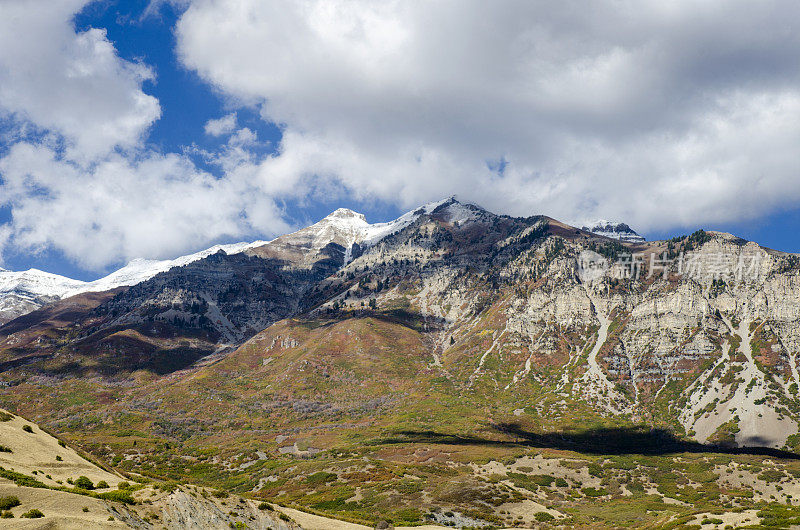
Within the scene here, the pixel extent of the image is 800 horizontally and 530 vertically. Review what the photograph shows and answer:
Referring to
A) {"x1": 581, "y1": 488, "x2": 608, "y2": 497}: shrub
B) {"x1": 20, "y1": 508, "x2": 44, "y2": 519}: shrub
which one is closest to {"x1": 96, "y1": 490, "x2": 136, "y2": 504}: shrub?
{"x1": 20, "y1": 508, "x2": 44, "y2": 519}: shrub

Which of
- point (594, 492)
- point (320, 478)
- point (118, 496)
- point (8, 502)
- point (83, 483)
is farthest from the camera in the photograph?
point (594, 492)

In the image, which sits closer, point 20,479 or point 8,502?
point 8,502

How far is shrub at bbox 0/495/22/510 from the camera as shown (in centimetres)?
2757

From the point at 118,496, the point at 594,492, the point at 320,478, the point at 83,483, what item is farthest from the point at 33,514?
the point at 594,492

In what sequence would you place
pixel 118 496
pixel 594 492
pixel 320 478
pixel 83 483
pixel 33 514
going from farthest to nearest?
pixel 594 492
pixel 320 478
pixel 83 483
pixel 118 496
pixel 33 514

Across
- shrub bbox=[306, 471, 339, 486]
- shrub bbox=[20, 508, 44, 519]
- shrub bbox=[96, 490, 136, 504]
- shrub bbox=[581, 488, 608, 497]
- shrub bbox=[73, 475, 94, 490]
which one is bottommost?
shrub bbox=[581, 488, 608, 497]

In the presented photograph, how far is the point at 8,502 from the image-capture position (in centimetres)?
2791

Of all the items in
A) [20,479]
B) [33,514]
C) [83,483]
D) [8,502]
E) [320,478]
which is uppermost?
[8,502]

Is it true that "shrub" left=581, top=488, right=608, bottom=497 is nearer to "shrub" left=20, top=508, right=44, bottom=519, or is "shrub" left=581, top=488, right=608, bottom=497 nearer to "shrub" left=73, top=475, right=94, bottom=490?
"shrub" left=73, top=475, right=94, bottom=490

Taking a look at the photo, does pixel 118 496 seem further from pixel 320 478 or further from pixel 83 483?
pixel 320 478

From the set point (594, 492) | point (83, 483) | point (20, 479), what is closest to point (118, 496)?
point (20, 479)

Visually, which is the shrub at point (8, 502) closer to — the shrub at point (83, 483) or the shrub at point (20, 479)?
the shrub at point (20, 479)

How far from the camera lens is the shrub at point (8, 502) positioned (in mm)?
27566

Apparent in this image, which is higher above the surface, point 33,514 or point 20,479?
point 20,479
